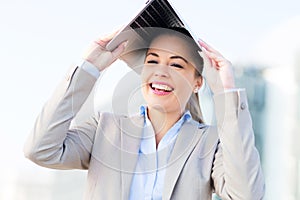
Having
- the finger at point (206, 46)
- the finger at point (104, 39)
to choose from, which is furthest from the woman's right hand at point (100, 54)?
the finger at point (206, 46)

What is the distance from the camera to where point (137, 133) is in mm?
866

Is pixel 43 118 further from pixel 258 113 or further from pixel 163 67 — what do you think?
pixel 258 113

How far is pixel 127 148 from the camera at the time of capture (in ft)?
2.78

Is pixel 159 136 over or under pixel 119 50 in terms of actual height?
under

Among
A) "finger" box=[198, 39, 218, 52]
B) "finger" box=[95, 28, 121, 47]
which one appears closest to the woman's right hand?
"finger" box=[95, 28, 121, 47]

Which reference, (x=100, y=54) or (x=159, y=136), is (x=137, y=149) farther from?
(x=100, y=54)

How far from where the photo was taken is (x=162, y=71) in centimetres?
83

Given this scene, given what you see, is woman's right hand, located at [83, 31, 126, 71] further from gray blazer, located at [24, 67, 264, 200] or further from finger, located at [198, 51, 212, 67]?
finger, located at [198, 51, 212, 67]

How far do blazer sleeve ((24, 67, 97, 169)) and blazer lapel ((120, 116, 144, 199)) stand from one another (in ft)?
0.24

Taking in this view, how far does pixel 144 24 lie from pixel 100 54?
0.08m

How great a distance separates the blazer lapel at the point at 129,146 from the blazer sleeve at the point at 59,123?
0.07 meters

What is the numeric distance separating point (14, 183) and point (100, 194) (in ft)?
4.01

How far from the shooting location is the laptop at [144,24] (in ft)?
2.61

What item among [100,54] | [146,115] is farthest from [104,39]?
[146,115]
